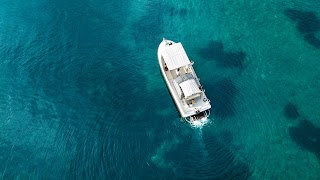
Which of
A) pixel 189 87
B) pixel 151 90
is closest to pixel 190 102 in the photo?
pixel 189 87

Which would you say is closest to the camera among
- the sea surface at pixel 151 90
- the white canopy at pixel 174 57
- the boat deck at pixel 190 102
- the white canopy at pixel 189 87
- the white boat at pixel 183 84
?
the sea surface at pixel 151 90

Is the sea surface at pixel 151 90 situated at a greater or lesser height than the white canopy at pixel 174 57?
lesser

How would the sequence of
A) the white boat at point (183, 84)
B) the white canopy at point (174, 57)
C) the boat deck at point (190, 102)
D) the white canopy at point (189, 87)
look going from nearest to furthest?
the white canopy at point (189, 87) < the white boat at point (183, 84) < the boat deck at point (190, 102) < the white canopy at point (174, 57)

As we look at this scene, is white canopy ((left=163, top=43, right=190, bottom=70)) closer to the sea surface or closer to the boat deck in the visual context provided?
the boat deck

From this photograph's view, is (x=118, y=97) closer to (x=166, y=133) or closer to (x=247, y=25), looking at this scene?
(x=166, y=133)

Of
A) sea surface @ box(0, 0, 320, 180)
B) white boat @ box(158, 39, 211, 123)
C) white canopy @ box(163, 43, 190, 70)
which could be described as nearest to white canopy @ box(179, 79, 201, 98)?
white boat @ box(158, 39, 211, 123)

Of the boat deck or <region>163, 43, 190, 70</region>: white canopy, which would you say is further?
<region>163, 43, 190, 70</region>: white canopy

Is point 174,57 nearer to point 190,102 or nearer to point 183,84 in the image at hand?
point 183,84

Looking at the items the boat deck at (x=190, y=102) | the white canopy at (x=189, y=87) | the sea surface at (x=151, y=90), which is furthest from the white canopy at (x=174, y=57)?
the sea surface at (x=151, y=90)

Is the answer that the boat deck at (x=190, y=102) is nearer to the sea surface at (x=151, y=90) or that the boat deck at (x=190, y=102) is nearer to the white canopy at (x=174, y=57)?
the white canopy at (x=174, y=57)
